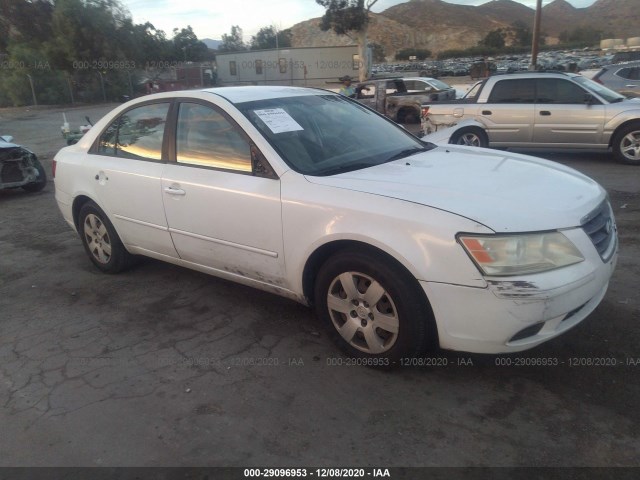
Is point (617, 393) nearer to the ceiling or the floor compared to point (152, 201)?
nearer to the floor

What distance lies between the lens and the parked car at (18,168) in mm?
8531

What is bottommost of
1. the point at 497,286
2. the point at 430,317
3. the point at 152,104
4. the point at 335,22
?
the point at 430,317

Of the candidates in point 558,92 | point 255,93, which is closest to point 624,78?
point 558,92

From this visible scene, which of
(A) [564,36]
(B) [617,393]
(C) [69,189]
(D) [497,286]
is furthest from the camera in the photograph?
(A) [564,36]

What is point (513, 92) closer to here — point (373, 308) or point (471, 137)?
point (471, 137)

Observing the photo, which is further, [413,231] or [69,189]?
[69,189]

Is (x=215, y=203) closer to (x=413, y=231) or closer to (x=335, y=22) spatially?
(x=413, y=231)

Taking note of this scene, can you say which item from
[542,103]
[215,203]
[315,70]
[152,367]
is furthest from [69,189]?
[315,70]

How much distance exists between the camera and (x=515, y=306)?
2.61 m

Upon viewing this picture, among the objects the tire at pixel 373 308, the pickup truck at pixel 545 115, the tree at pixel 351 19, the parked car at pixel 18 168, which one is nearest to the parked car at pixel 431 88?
the pickup truck at pixel 545 115

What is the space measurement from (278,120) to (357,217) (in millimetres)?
1126

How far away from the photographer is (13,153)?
862 centimetres

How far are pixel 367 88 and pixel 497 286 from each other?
45.0ft

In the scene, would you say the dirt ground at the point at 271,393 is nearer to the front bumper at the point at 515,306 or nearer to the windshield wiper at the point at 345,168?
the front bumper at the point at 515,306
